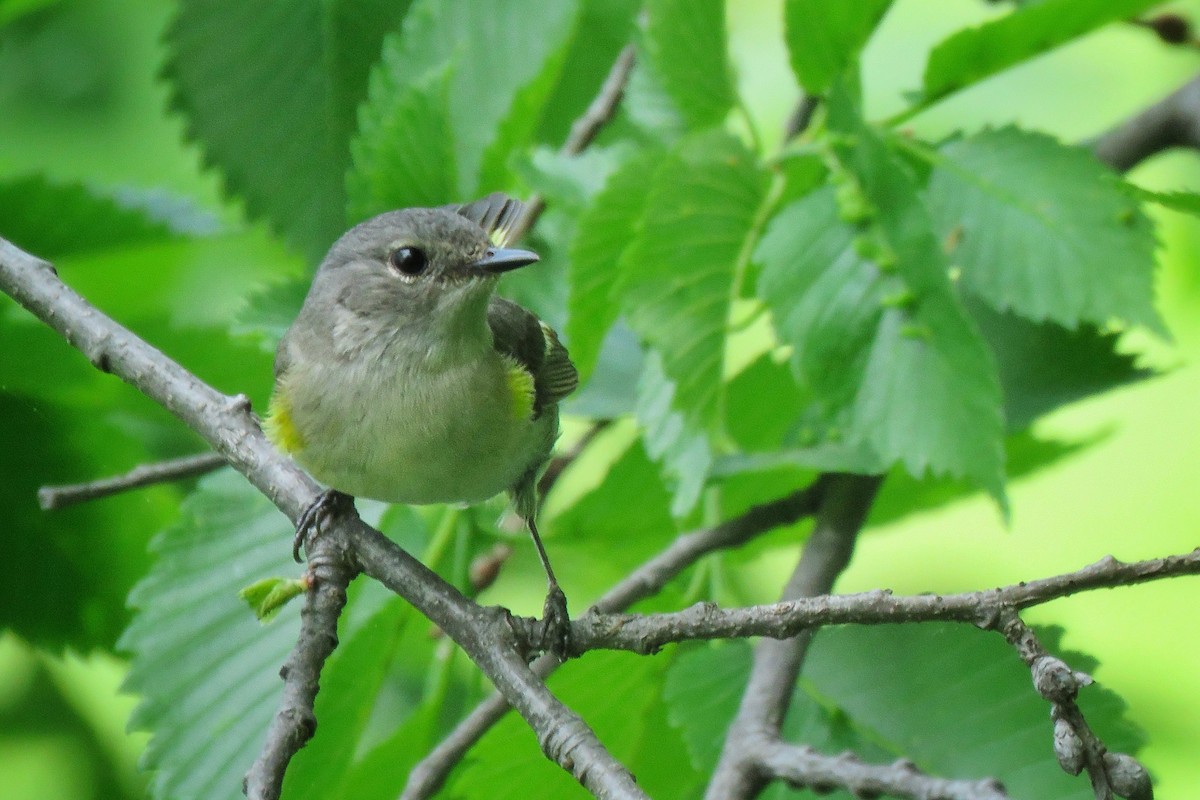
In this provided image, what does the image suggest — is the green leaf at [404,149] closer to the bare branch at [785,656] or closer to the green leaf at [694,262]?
the green leaf at [694,262]

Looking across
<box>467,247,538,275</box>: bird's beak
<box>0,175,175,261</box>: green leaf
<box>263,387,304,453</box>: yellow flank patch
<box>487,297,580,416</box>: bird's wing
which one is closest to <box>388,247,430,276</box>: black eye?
<box>467,247,538,275</box>: bird's beak

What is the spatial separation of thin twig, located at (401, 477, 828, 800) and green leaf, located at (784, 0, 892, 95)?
951 millimetres

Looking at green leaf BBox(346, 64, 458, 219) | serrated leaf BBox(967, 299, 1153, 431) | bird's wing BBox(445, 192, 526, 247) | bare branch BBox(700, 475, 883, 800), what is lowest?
serrated leaf BBox(967, 299, 1153, 431)

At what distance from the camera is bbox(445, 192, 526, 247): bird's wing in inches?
117

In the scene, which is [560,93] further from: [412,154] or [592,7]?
[412,154]

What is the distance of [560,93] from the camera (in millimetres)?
3758

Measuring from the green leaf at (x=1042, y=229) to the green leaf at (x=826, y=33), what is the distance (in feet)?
0.99

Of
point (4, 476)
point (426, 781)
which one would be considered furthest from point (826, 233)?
point (4, 476)

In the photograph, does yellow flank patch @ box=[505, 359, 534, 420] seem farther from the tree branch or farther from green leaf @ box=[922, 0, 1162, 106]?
green leaf @ box=[922, 0, 1162, 106]

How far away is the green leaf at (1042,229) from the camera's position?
2613 millimetres

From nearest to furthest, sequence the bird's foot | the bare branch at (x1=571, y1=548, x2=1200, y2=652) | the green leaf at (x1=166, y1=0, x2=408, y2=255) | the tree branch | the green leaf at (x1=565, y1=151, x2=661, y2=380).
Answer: the bare branch at (x1=571, y1=548, x2=1200, y2=652), the bird's foot, the tree branch, the green leaf at (x1=565, y1=151, x2=661, y2=380), the green leaf at (x1=166, y1=0, x2=408, y2=255)

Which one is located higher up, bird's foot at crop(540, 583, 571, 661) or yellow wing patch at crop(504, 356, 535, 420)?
bird's foot at crop(540, 583, 571, 661)

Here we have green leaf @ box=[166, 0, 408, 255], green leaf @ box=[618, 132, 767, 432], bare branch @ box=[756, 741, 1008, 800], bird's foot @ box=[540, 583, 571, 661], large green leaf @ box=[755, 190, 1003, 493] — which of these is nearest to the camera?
bare branch @ box=[756, 741, 1008, 800]

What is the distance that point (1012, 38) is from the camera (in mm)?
2738
